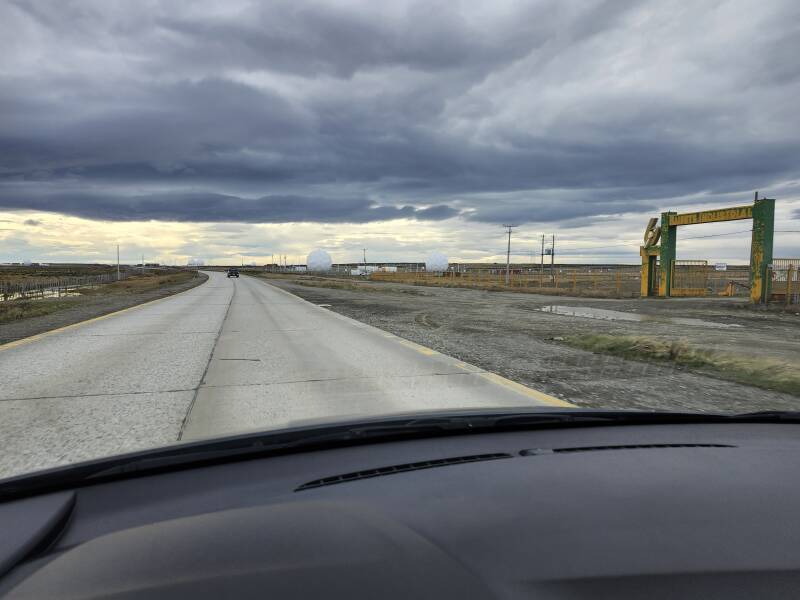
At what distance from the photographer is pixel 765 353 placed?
376 inches

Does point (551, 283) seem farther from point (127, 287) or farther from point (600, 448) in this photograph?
point (600, 448)

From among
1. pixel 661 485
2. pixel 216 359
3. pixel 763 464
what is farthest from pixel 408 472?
pixel 216 359

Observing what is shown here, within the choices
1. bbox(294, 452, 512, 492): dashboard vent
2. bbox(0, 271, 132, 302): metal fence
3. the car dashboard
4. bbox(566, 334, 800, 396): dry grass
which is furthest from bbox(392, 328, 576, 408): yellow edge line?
bbox(0, 271, 132, 302): metal fence

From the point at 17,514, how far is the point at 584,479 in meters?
2.14

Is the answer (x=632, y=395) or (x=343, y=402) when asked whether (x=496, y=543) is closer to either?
(x=343, y=402)

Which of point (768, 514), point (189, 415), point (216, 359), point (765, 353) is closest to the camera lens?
point (768, 514)

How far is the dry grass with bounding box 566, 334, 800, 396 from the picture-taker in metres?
7.28

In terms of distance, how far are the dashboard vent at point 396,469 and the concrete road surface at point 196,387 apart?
626 mm

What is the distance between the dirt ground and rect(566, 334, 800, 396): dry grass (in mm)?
359

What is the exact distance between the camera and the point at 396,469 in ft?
7.46

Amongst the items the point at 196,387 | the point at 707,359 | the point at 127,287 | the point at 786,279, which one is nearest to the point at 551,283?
the point at 786,279

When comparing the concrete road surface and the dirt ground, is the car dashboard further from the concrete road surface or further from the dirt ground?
the dirt ground

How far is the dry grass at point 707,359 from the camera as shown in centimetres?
728

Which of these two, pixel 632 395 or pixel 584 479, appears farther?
pixel 632 395
